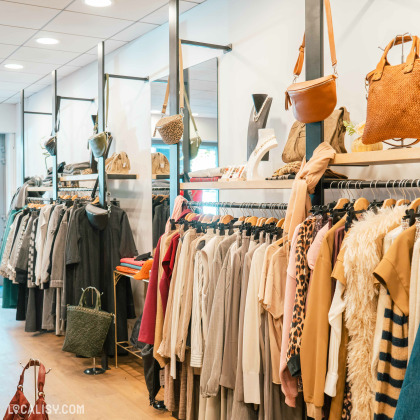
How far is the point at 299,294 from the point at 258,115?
4.41ft

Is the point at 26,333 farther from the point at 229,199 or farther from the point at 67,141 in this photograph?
the point at 229,199

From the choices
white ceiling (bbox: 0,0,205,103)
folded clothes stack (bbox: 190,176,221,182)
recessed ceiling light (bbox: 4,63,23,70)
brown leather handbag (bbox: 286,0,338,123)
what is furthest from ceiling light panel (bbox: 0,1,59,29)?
brown leather handbag (bbox: 286,0,338,123)

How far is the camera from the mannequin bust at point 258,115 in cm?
309

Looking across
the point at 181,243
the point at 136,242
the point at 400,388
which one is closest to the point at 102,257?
the point at 136,242

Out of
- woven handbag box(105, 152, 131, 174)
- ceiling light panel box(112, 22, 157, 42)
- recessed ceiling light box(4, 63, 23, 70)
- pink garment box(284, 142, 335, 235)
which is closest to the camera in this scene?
pink garment box(284, 142, 335, 235)

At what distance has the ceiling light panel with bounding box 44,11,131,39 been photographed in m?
4.20

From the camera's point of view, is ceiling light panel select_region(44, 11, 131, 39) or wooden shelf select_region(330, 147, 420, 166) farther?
ceiling light panel select_region(44, 11, 131, 39)

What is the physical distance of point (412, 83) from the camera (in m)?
1.85

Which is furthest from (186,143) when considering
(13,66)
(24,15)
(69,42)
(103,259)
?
(13,66)

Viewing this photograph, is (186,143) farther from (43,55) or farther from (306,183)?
(43,55)

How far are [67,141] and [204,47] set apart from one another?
318cm

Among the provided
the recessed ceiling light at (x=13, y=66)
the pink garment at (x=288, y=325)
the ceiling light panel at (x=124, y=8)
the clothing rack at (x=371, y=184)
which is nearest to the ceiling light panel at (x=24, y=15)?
the ceiling light panel at (x=124, y=8)

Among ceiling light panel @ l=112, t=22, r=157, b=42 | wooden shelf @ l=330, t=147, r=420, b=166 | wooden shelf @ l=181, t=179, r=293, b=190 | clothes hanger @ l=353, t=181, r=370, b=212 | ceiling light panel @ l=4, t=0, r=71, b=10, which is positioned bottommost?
clothes hanger @ l=353, t=181, r=370, b=212

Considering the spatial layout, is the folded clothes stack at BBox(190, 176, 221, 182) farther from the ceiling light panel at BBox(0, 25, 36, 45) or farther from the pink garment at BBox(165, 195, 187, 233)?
the ceiling light panel at BBox(0, 25, 36, 45)
